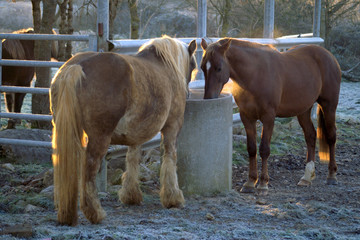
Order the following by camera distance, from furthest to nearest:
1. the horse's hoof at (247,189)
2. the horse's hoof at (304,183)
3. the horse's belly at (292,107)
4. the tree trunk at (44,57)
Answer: the tree trunk at (44,57)
the horse's hoof at (304,183)
the horse's belly at (292,107)
the horse's hoof at (247,189)

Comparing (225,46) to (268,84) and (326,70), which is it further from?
(326,70)

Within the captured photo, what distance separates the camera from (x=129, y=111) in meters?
3.99

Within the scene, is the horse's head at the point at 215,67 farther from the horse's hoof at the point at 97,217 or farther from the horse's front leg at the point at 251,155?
the horse's hoof at the point at 97,217

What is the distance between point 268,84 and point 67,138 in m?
2.57

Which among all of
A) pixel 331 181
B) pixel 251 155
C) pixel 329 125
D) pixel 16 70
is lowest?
pixel 331 181

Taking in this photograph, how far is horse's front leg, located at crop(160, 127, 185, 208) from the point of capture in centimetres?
466

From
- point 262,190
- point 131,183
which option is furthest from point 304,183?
point 131,183

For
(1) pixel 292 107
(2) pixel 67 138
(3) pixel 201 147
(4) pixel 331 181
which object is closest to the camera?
(2) pixel 67 138

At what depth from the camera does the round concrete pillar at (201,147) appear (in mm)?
5230

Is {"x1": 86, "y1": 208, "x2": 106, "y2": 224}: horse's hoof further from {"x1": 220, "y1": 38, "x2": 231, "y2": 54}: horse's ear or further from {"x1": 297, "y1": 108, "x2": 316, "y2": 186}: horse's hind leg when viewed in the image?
{"x1": 297, "y1": 108, "x2": 316, "y2": 186}: horse's hind leg

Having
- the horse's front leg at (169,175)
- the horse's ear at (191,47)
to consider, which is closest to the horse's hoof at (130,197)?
the horse's front leg at (169,175)

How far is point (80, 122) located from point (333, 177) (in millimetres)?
3631

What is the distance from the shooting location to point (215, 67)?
203 inches

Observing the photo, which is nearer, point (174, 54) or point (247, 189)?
point (174, 54)
